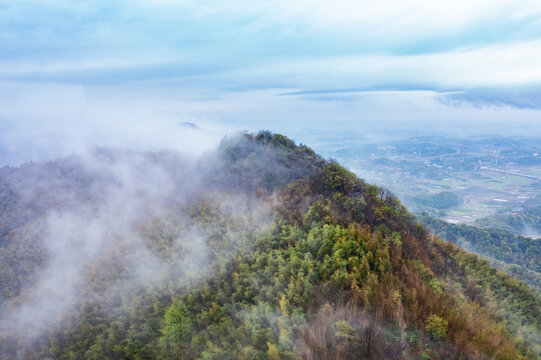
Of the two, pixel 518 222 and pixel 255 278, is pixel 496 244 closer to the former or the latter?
pixel 518 222

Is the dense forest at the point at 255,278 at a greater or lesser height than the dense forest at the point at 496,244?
greater

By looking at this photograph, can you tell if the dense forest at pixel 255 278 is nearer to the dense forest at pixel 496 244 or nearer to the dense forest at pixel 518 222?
the dense forest at pixel 496 244

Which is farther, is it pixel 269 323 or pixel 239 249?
pixel 239 249

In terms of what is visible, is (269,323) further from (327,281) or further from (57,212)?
(57,212)

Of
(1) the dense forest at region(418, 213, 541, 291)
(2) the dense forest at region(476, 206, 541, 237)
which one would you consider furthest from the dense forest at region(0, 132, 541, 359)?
(2) the dense forest at region(476, 206, 541, 237)

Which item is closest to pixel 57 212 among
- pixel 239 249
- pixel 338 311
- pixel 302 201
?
pixel 239 249

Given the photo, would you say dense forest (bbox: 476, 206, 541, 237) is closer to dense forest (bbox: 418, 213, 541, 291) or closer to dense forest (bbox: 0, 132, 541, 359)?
dense forest (bbox: 418, 213, 541, 291)

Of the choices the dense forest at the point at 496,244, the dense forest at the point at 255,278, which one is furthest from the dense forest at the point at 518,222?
the dense forest at the point at 255,278

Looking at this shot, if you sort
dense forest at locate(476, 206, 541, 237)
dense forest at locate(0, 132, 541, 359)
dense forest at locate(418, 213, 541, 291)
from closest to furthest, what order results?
1. dense forest at locate(0, 132, 541, 359)
2. dense forest at locate(418, 213, 541, 291)
3. dense forest at locate(476, 206, 541, 237)

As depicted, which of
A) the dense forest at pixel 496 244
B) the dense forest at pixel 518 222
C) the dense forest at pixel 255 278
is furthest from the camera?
the dense forest at pixel 518 222
